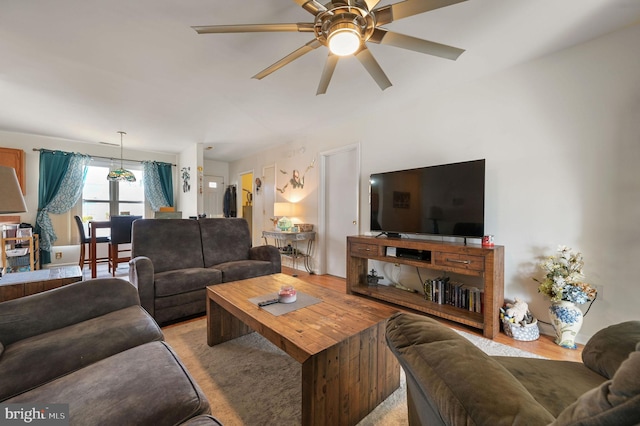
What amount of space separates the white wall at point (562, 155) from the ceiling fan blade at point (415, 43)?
126 cm

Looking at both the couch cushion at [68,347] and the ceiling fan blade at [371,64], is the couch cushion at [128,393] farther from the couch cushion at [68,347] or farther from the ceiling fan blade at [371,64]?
the ceiling fan blade at [371,64]

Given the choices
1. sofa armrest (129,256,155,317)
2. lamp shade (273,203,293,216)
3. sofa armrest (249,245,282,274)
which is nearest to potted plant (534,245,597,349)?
sofa armrest (249,245,282,274)

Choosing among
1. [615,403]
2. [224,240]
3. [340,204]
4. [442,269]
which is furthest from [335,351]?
[340,204]

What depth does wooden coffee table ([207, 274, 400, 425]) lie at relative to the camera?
1130 mm

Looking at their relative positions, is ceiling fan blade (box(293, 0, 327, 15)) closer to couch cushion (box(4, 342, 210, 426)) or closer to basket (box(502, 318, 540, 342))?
couch cushion (box(4, 342, 210, 426))

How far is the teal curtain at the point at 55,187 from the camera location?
4.66 m

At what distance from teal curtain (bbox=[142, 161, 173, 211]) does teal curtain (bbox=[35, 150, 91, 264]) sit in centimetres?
108

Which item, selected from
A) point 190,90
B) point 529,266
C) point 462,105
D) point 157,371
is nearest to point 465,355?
point 157,371

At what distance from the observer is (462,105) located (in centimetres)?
275

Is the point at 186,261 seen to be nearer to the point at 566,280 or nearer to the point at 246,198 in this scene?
the point at 566,280

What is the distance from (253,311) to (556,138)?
111 inches

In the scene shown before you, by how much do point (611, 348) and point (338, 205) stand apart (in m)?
3.37

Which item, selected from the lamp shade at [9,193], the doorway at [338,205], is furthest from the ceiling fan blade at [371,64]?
the lamp shade at [9,193]

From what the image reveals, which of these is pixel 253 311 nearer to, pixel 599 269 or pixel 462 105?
pixel 599 269
